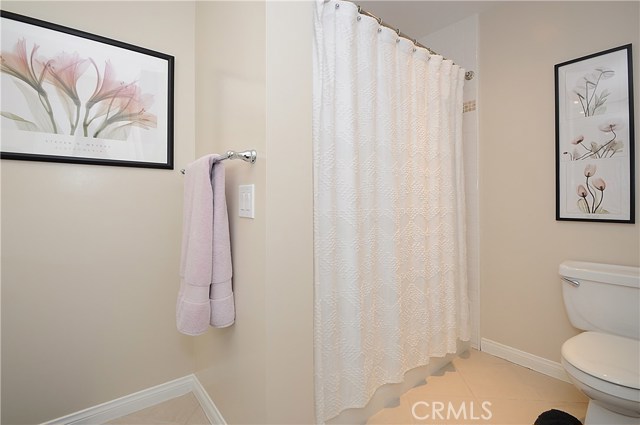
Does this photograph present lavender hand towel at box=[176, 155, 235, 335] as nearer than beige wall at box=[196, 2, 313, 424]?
No

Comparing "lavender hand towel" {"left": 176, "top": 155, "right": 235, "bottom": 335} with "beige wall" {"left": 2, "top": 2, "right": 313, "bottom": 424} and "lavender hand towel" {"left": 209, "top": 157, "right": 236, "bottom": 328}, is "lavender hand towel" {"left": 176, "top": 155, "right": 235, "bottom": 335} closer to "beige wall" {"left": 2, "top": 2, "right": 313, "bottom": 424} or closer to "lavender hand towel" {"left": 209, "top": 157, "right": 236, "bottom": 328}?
"lavender hand towel" {"left": 209, "top": 157, "right": 236, "bottom": 328}

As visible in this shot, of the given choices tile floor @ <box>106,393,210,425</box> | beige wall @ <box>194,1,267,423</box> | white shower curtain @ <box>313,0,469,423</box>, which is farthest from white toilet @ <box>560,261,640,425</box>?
tile floor @ <box>106,393,210,425</box>

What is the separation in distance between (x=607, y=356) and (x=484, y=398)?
24.5 inches

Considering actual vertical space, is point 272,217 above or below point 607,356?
above

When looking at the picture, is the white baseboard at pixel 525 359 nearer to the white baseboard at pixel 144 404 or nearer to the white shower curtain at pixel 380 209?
the white shower curtain at pixel 380 209

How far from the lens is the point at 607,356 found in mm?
1224

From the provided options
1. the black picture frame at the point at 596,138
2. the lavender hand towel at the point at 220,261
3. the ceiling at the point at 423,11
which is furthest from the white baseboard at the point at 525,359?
the ceiling at the point at 423,11

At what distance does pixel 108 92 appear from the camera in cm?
142

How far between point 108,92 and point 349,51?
1.20 meters

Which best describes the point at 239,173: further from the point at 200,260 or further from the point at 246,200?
the point at 200,260

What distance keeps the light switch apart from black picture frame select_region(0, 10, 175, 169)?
71 centimetres

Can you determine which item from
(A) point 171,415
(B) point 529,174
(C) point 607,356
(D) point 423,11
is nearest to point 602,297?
(C) point 607,356

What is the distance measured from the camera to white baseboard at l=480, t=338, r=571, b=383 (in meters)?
1.74

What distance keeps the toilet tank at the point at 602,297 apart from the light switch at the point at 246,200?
1.73 m
